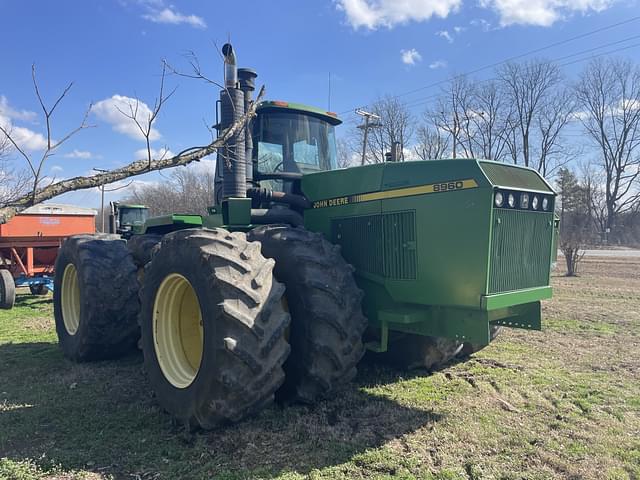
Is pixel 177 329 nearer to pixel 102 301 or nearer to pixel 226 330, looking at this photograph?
pixel 226 330

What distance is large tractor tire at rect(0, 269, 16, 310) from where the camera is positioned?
1059cm

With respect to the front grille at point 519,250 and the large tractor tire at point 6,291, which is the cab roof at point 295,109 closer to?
the front grille at point 519,250

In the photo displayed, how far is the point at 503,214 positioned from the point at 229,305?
2206 mm

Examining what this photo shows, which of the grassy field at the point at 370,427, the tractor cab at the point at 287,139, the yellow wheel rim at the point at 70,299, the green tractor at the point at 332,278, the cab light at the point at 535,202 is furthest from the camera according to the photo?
the yellow wheel rim at the point at 70,299

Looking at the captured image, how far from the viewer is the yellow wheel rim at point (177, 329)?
4270mm

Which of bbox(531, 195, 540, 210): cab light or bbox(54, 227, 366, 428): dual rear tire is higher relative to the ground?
bbox(531, 195, 540, 210): cab light

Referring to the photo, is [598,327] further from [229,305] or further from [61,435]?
[61,435]

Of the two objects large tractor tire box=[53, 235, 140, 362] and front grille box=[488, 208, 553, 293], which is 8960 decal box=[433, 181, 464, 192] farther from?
large tractor tire box=[53, 235, 140, 362]

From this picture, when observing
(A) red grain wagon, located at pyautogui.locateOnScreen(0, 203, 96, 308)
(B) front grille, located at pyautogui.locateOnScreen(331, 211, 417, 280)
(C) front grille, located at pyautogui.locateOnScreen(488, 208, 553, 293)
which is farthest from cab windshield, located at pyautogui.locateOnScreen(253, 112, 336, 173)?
(A) red grain wagon, located at pyautogui.locateOnScreen(0, 203, 96, 308)

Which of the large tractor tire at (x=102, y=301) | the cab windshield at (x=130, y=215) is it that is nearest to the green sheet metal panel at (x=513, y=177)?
the large tractor tire at (x=102, y=301)

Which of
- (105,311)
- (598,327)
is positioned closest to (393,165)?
(105,311)

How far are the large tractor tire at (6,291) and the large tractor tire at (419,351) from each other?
29.6ft

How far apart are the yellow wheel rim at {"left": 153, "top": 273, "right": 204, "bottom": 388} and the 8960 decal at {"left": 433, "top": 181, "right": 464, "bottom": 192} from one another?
2.20 metres

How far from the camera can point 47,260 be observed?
12766mm
